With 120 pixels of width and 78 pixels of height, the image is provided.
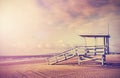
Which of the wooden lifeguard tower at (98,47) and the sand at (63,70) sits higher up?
the wooden lifeguard tower at (98,47)

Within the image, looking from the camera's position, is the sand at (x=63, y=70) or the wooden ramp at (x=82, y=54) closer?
the sand at (x=63, y=70)

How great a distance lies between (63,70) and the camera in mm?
6488

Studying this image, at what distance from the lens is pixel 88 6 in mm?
6906

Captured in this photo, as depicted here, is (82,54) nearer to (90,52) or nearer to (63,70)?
(90,52)

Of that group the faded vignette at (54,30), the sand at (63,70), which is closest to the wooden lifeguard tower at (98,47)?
the faded vignette at (54,30)

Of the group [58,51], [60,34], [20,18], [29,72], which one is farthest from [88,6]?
[29,72]

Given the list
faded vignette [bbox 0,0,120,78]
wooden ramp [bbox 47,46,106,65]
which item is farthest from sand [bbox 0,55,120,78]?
wooden ramp [bbox 47,46,106,65]

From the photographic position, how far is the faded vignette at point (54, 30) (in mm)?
6770

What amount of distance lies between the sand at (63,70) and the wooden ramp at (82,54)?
0.49 ft

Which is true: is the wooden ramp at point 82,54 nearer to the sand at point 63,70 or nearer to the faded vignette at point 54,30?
the faded vignette at point 54,30

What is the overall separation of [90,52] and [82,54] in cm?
28

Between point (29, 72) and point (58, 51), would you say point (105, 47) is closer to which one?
point (58, 51)

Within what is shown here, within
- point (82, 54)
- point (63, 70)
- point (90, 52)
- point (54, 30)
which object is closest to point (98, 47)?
point (90, 52)

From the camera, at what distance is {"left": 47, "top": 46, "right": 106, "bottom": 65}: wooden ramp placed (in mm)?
6898
